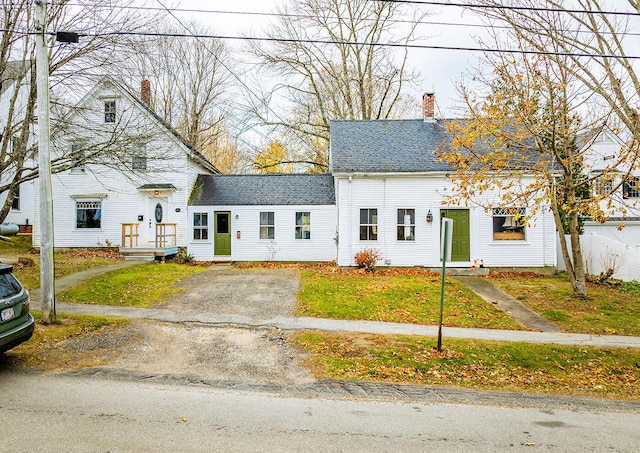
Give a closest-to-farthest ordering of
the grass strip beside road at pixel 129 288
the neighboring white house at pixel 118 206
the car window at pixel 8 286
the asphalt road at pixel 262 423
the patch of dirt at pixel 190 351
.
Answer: the asphalt road at pixel 262 423, the car window at pixel 8 286, the patch of dirt at pixel 190 351, the grass strip beside road at pixel 129 288, the neighboring white house at pixel 118 206

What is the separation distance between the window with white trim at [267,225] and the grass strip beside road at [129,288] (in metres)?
4.65

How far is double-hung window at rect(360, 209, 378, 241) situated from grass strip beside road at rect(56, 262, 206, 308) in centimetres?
717

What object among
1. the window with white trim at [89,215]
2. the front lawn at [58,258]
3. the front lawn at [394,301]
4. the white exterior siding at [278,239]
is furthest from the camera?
the window with white trim at [89,215]

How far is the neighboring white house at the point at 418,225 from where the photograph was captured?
16.7m

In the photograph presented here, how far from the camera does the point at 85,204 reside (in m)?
20.2

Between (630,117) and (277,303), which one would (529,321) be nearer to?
(630,117)

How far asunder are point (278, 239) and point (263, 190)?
8.70 feet

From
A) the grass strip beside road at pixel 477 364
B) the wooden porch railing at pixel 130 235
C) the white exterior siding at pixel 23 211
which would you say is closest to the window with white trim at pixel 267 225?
the wooden porch railing at pixel 130 235

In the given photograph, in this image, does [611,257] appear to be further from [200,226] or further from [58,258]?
[58,258]

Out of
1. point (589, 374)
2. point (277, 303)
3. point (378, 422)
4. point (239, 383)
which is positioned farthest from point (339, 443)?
point (277, 303)

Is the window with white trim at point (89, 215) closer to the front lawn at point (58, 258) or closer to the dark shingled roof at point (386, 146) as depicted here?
the front lawn at point (58, 258)

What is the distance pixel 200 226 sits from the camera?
19.0 meters

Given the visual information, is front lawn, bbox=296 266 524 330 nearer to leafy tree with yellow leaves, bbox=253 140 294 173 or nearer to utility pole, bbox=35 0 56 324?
utility pole, bbox=35 0 56 324

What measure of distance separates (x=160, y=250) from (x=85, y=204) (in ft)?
19.4
